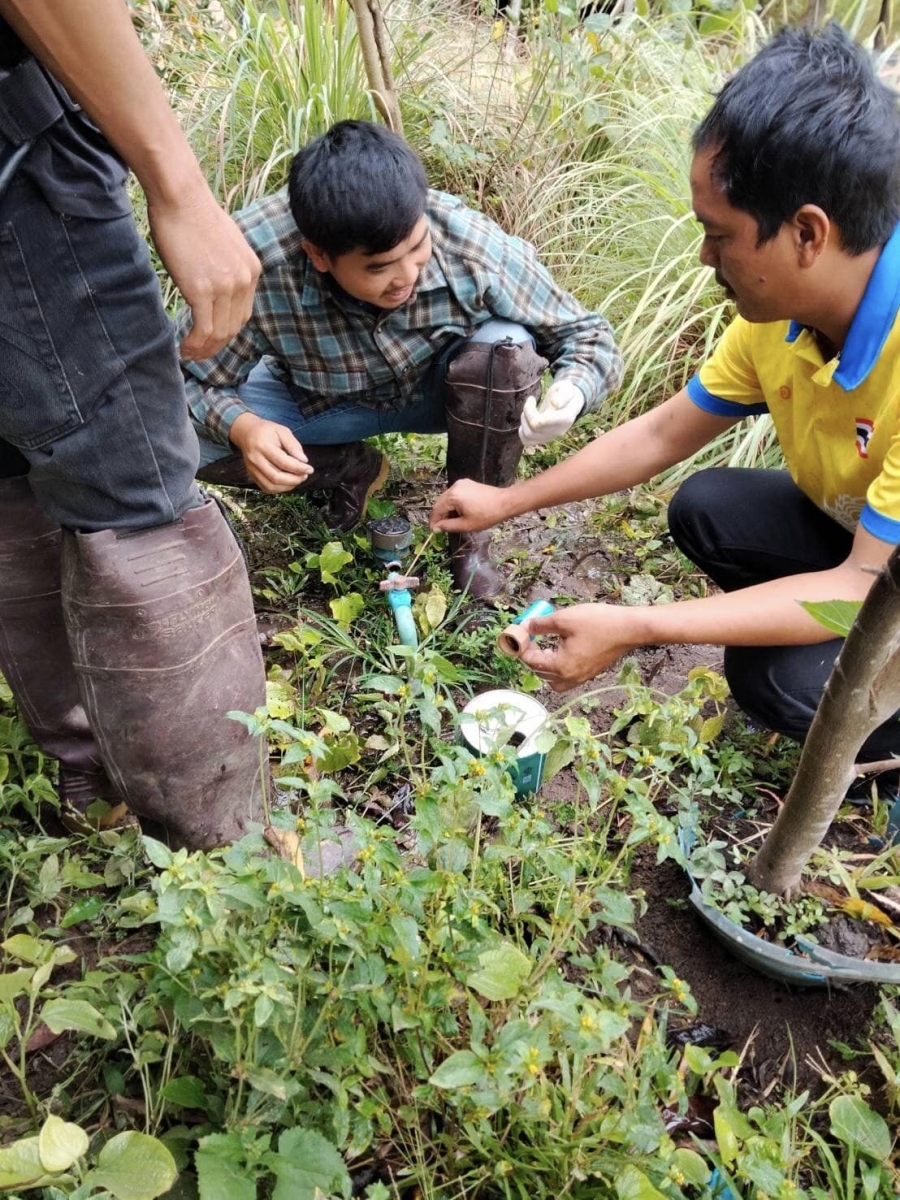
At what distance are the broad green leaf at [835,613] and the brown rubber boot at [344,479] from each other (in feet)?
5.38

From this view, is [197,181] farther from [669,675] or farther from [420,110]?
[420,110]

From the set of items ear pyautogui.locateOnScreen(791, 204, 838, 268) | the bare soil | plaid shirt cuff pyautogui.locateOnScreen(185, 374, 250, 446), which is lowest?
the bare soil

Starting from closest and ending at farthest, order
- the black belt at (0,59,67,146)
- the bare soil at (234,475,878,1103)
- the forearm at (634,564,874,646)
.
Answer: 1. the black belt at (0,59,67,146)
2. the bare soil at (234,475,878,1103)
3. the forearm at (634,564,874,646)

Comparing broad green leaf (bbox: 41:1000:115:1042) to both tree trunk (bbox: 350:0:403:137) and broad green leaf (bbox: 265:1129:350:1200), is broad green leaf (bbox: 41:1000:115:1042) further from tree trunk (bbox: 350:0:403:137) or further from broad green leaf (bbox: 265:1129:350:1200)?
tree trunk (bbox: 350:0:403:137)

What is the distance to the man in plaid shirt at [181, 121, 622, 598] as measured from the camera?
1.89 meters

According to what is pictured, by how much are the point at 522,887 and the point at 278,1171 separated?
0.49 metres

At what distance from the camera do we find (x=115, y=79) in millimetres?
953

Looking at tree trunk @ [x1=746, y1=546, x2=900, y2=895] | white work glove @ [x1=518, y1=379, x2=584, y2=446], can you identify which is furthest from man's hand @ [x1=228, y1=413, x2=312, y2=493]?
tree trunk @ [x1=746, y1=546, x2=900, y2=895]

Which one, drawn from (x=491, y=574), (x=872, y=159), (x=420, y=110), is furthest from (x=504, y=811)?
(x=420, y=110)

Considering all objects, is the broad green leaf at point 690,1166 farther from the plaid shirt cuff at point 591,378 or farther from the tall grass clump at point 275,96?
the tall grass clump at point 275,96

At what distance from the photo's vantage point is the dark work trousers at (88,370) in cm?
103

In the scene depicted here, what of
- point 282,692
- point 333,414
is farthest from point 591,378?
point 282,692

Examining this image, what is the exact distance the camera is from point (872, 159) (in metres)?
1.27

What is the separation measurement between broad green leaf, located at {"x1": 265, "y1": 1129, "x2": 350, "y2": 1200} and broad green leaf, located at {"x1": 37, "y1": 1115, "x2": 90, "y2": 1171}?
20 centimetres
